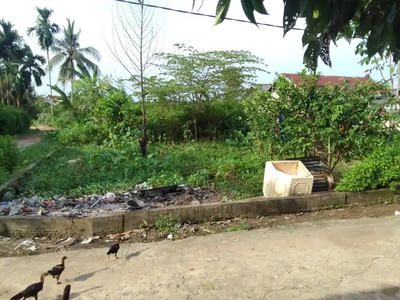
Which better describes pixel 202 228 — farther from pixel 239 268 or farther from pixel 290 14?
pixel 290 14

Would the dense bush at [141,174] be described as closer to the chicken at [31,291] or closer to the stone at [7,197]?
the stone at [7,197]

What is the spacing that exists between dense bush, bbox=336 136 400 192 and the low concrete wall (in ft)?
0.47

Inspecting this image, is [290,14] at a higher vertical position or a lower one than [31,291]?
higher

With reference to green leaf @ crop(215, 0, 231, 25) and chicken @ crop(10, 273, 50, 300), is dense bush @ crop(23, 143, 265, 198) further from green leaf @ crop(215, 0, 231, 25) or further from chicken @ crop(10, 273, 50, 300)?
green leaf @ crop(215, 0, 231, 25)

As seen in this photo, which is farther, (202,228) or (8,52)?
(8,52)

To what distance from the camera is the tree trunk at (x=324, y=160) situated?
18.3 feet

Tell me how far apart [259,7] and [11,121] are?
25602 millimetres

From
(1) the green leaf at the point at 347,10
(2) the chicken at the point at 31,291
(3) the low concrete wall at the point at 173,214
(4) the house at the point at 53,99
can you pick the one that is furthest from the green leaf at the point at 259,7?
(4) the house at the point at 53,99

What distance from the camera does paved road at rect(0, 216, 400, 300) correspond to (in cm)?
284

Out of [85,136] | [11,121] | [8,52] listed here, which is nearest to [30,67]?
[8,52]

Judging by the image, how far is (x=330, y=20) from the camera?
1.32m

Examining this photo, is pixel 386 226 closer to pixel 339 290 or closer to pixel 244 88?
pixel 339 290

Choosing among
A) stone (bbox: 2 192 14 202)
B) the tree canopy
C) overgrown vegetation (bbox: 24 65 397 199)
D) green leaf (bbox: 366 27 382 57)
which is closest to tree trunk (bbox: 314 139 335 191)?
overgrown vegetation (bbox: 24 65 397 199)

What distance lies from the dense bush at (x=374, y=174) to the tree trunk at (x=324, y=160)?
45 cm
